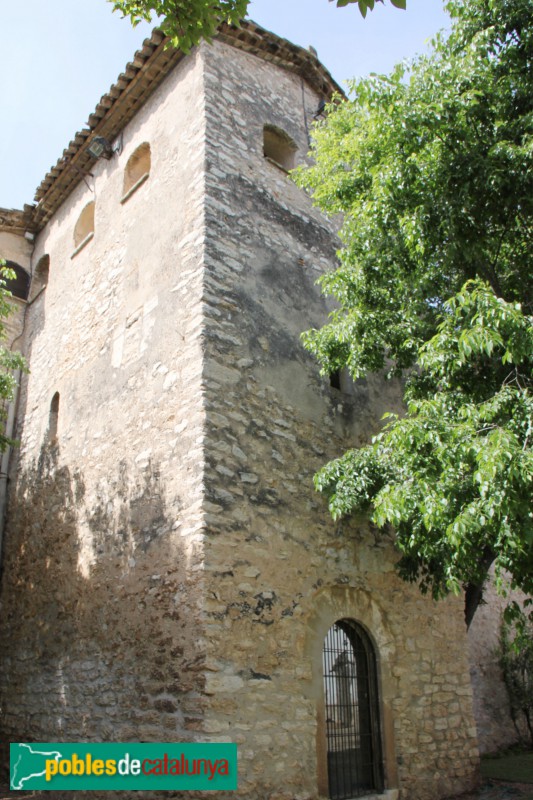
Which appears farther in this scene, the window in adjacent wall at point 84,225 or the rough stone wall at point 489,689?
the rough stone wall at point 489,689

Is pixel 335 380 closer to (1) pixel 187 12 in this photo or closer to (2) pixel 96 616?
(2) pixel 96 616

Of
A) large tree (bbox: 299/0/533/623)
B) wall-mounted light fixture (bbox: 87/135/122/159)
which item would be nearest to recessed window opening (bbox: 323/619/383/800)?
large tree (bbox: 299/0/533/623)

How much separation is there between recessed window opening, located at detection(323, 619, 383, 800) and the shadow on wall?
192cm

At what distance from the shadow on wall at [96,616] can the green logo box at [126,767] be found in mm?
162

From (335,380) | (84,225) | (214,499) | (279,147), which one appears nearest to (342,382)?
(335,380)

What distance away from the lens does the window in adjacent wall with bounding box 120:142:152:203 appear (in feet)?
32.3

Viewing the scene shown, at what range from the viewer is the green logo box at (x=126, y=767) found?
5766 millimetres

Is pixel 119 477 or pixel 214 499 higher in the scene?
pixel 119 477

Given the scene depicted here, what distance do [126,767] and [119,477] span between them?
3.13 metres

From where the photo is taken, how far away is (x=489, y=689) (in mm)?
12258

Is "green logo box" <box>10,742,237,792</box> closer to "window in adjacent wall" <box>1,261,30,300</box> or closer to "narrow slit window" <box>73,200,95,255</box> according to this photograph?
"narrow slit window" <box>73,200,95,255</box>

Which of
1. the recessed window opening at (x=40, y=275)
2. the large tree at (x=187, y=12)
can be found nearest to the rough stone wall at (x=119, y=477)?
the recessed window opening at (x=40, y=275)

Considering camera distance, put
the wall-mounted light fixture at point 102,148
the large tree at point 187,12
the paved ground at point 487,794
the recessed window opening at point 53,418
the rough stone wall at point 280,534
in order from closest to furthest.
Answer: the large tree at point 187,12 → the rough stone wall at point 280,534 → the paved ground at point 487,794 → the recessed window opening at point 53,418 → the wall-mounted light fixture at point 102,148

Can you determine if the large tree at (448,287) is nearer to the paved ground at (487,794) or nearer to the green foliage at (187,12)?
the green foliage at (187,12)
